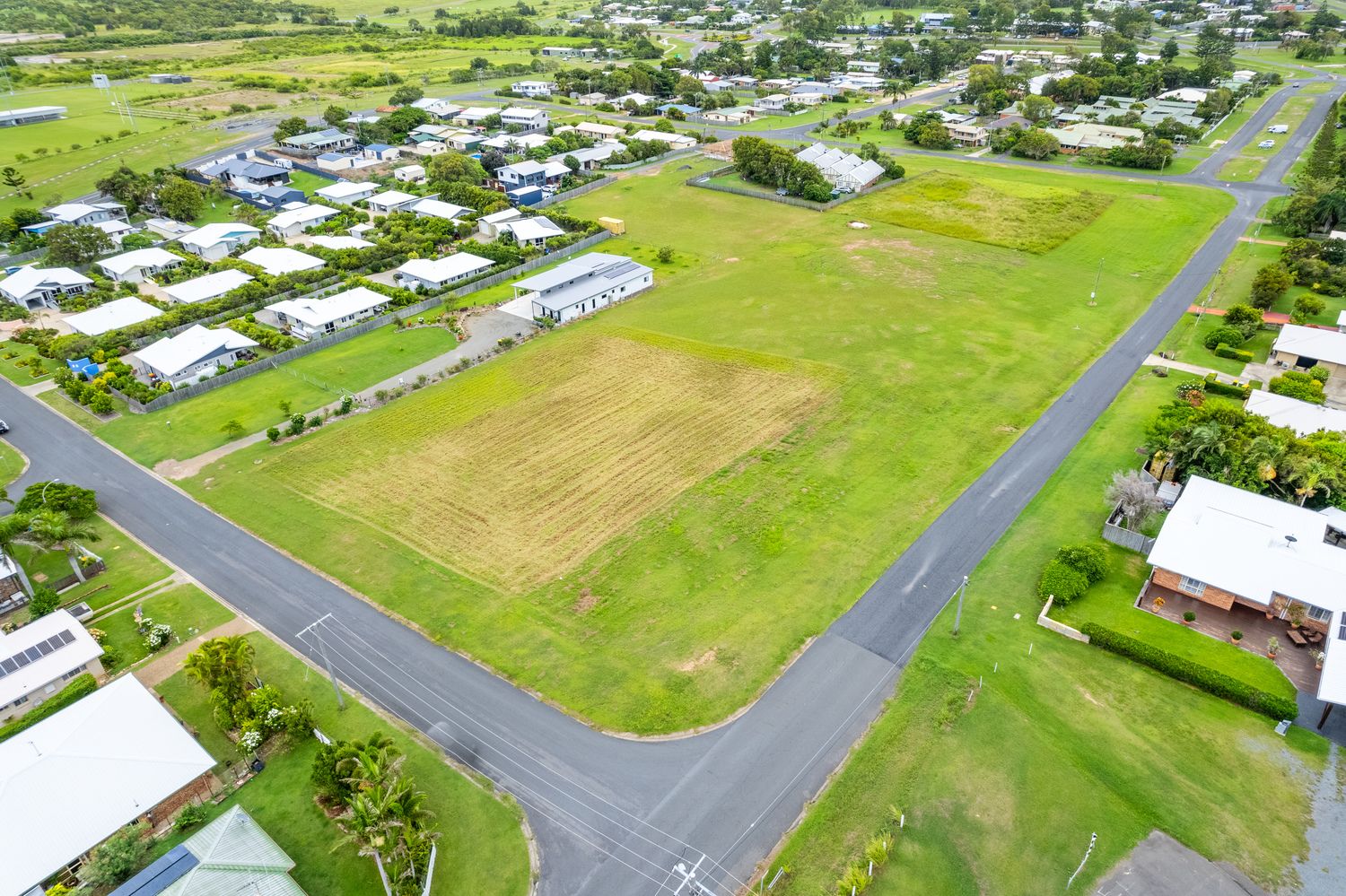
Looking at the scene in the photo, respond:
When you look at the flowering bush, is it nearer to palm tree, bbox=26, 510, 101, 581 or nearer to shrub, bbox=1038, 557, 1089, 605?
palm tree, bbox=26, 510, 101, 581

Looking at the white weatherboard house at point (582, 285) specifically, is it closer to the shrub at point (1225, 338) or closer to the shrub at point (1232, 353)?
the shrub at point (1225, 338)

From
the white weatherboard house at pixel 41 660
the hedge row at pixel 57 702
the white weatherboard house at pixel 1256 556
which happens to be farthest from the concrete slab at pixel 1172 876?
the white weatherboard house at pixel 41 660

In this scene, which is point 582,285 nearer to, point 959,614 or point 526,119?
point 959,614

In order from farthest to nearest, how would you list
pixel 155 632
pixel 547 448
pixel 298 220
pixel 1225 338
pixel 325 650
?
pixel 298 220 → pixel 1225 338 → pixel 547 448 → pixel 155 632 → pixel 325 650

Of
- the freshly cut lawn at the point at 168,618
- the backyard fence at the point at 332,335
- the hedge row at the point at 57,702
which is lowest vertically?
the freshly cut lawn at the point at 168,618

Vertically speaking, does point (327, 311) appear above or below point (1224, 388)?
above

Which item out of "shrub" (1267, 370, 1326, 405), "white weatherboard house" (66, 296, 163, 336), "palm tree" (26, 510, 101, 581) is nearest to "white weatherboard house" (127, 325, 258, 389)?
"white weatherboard house" (66, 296, 163, 336)

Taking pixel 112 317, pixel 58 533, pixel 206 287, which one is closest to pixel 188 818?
pixel 58 533

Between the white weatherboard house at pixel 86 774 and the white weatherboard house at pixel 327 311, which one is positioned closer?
the white weatherboard house at pixel 86 774
